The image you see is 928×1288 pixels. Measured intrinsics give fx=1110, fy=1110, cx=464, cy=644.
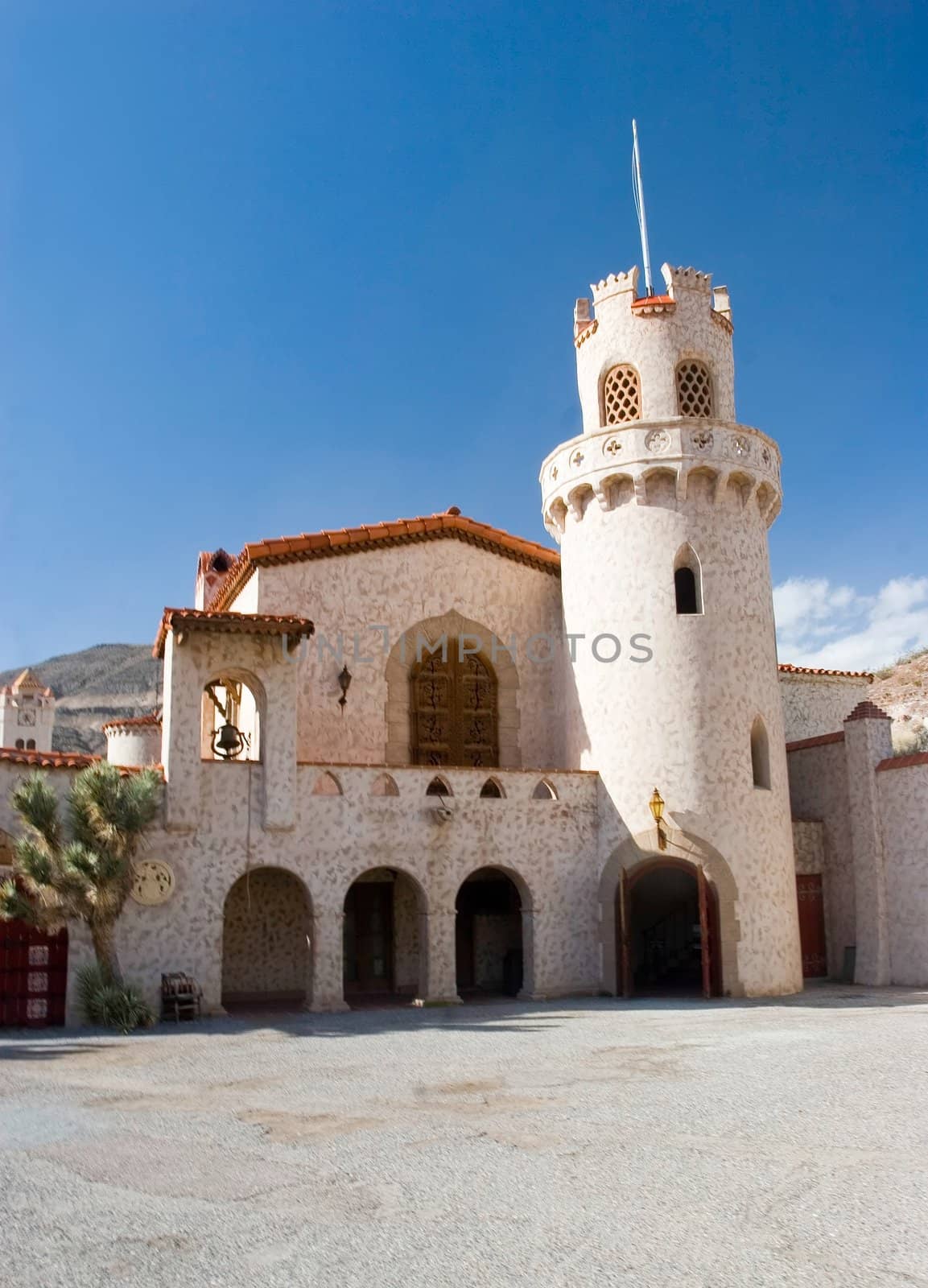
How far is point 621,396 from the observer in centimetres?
2128

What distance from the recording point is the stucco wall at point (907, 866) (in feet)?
64.3

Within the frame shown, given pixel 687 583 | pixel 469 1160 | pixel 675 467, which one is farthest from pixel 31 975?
pixel 675 467

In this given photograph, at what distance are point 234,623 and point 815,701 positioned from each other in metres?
14.6

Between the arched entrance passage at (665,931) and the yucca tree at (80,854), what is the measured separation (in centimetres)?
843

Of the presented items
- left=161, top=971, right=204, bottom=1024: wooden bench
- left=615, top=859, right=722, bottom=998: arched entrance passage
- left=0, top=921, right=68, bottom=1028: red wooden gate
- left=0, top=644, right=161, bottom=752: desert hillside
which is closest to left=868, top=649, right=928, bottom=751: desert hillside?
left=615, top=859, right=722, bottom=998: arched entrance passage

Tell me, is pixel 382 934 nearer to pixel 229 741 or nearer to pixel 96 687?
pixel 229 741

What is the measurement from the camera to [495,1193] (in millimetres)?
7395

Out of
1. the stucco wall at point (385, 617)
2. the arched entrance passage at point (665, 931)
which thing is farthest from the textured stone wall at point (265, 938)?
the arched entrance passage at point (665, 931)

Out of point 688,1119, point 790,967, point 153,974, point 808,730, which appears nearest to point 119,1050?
point 153,974

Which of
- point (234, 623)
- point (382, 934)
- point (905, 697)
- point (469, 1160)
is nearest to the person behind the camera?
point (469, 1160)

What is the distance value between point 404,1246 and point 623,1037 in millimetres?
8135

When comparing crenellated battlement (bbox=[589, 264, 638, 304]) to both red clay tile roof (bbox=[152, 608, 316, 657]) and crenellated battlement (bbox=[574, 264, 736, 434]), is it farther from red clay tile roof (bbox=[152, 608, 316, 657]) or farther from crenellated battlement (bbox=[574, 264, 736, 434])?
red clay tile roof (bbox=[152, 608, 316, 657])

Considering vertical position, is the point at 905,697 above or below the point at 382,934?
above

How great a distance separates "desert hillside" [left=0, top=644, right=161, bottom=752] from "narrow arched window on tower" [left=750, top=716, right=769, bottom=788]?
201 ft
